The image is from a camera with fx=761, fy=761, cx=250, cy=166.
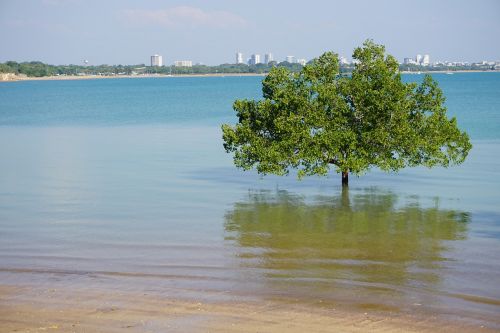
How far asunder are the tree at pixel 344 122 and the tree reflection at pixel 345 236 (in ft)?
6.21

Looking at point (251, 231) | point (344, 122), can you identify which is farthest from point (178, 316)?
point (344, 122)

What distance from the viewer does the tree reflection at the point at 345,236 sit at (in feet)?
71.4

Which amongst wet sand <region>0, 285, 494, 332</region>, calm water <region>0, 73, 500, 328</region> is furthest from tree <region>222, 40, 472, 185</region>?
wet sand <region>0, 285, 494, 332</region>

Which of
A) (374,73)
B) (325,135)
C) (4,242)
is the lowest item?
(4,242)

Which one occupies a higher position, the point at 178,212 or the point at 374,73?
the point at 374,73

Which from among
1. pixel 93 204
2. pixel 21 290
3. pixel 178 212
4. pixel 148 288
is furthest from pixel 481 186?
pixel 21 290

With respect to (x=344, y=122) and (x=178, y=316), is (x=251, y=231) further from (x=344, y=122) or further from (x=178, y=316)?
(x=178, y=316)

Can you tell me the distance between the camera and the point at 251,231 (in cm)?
2761

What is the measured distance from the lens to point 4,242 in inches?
1015

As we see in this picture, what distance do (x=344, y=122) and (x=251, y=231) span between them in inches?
355

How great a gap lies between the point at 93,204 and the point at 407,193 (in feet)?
47.4

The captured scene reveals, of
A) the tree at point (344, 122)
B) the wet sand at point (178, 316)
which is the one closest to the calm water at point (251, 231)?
the wet sand at point (178, 316)

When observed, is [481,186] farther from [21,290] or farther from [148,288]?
[21,290]

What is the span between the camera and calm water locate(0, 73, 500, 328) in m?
19.9
